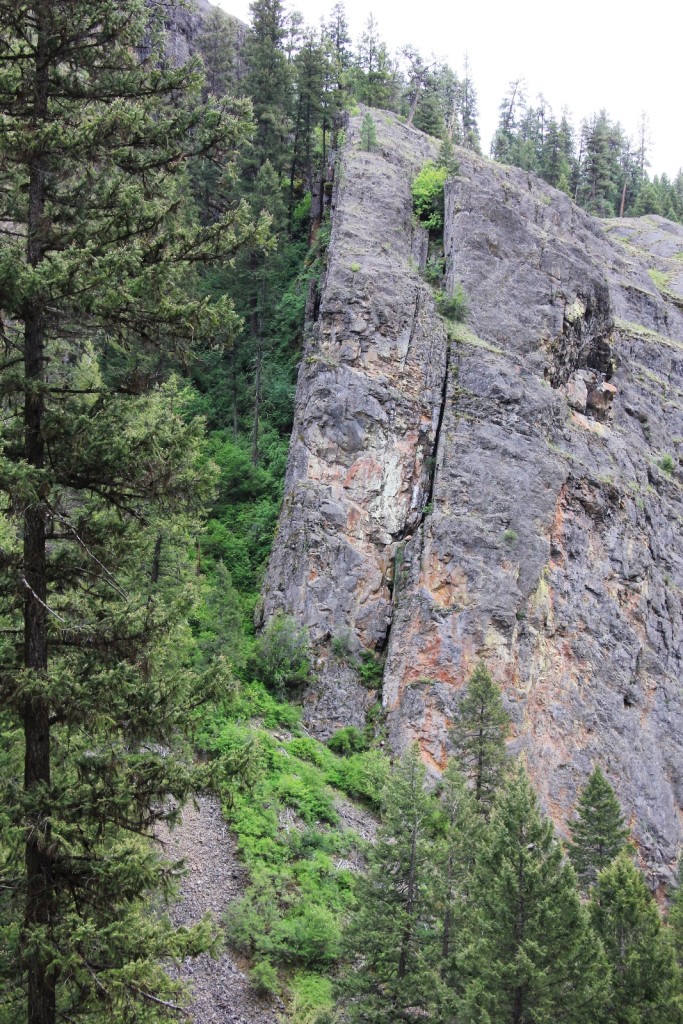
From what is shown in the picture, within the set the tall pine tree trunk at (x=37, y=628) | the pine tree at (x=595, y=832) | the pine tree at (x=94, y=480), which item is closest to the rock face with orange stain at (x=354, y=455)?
the pine tree at (x=595, y=832)

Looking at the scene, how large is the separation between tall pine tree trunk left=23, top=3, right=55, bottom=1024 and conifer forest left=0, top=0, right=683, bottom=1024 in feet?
0.11

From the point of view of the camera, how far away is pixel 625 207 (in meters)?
80.7

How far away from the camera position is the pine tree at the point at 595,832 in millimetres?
22250

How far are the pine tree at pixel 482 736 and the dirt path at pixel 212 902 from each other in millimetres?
7038

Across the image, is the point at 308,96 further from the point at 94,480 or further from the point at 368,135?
the point at 94,480

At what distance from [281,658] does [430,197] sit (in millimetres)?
22197

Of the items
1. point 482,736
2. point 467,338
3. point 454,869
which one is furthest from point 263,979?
point 467,338

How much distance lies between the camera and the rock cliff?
26641mm

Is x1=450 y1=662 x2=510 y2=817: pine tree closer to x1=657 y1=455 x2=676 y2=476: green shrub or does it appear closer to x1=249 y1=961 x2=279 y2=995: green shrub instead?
x1=249 y1=961 x2=279 y2=995: green shrub

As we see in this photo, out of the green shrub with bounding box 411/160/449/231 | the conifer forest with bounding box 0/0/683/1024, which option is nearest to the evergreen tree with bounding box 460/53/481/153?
the conifer forest with bounding box 0/0/683/1024

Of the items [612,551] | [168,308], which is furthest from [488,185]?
[168,308]

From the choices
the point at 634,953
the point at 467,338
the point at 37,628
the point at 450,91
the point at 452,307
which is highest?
the point at 450,91

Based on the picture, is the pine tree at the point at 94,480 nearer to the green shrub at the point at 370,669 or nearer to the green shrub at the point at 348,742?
the green shrub at the point at 348,742

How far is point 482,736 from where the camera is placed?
78.0 ft
